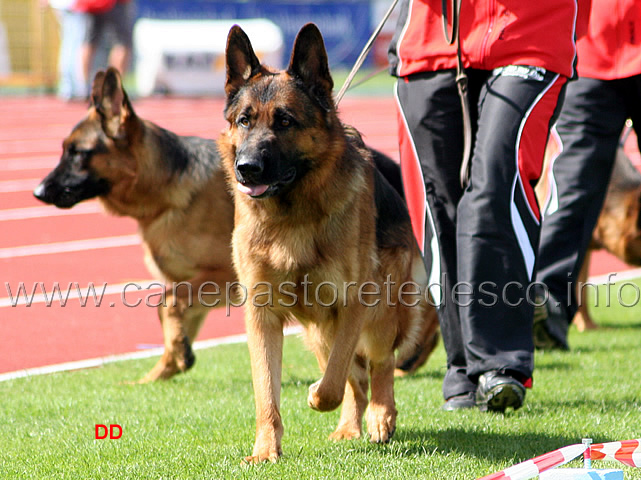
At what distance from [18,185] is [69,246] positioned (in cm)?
353

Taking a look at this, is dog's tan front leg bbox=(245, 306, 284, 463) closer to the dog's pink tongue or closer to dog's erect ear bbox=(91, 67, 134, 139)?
the dog's pink tongue

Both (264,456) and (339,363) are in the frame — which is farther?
(339,363)

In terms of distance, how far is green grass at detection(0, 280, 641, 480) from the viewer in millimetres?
3352

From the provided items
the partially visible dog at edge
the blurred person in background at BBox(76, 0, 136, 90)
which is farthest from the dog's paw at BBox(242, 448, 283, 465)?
the blurred person in background at BBox(76, 0, 136, 90)

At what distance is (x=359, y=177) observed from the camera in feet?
12.8

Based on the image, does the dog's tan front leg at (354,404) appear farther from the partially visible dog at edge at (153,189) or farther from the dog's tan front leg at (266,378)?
the partially visible dog at edge at (153,189)

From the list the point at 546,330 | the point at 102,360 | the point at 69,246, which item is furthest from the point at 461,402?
the point at 69,246

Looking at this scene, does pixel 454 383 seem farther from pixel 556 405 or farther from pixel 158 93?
pixel 158 93

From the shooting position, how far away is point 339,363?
3.64 meters

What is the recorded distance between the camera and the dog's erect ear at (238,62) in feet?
12.6

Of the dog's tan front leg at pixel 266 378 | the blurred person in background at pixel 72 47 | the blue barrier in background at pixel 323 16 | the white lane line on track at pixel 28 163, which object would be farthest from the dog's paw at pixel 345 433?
the blue barrier in background at pixel 323 16

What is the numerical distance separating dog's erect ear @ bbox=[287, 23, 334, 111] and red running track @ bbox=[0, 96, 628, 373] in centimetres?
294

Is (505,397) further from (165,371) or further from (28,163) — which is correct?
(28,163)

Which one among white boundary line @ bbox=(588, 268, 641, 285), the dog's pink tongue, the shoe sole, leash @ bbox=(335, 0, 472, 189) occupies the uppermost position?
leash @ bbox=(335, 0, 472, 189)
